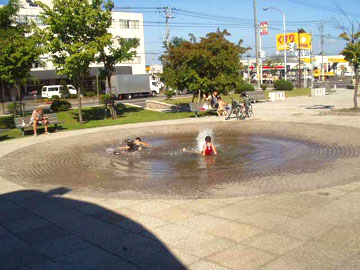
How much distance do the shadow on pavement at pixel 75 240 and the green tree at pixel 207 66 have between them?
54.6 ft

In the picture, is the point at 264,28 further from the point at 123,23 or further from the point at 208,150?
the point at 208,150

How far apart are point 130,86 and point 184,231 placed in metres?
47.1

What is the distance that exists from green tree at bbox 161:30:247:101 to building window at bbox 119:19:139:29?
156 ft

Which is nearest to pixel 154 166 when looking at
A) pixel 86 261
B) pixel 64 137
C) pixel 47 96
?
pixel 86 261

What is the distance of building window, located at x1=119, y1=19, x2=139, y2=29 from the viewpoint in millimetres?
69188

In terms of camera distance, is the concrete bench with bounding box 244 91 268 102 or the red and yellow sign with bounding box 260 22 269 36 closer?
the concrete bench with bounding box 244 91 268 102

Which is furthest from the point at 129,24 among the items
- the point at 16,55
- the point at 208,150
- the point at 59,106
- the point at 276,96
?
the point at 208,150

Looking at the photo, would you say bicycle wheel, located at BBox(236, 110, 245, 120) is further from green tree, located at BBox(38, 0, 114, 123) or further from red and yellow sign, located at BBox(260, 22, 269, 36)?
red and yellow sign, located at BBox(260, 22, 269, 36)

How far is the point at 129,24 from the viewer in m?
70.0

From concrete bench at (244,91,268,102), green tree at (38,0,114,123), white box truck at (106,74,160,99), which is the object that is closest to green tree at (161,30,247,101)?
green tree at (38,0,114,123)

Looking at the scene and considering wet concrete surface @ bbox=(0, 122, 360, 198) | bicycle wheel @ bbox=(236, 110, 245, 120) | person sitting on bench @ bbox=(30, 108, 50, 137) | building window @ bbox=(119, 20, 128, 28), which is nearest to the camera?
wet concrete surface @ bbox=(0, 122, 360, 198)

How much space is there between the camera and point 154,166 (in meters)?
11.3

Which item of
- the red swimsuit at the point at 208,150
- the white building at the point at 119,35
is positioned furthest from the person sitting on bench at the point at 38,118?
the white building at the point at 119,35

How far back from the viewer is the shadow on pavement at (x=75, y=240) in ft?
16.2
